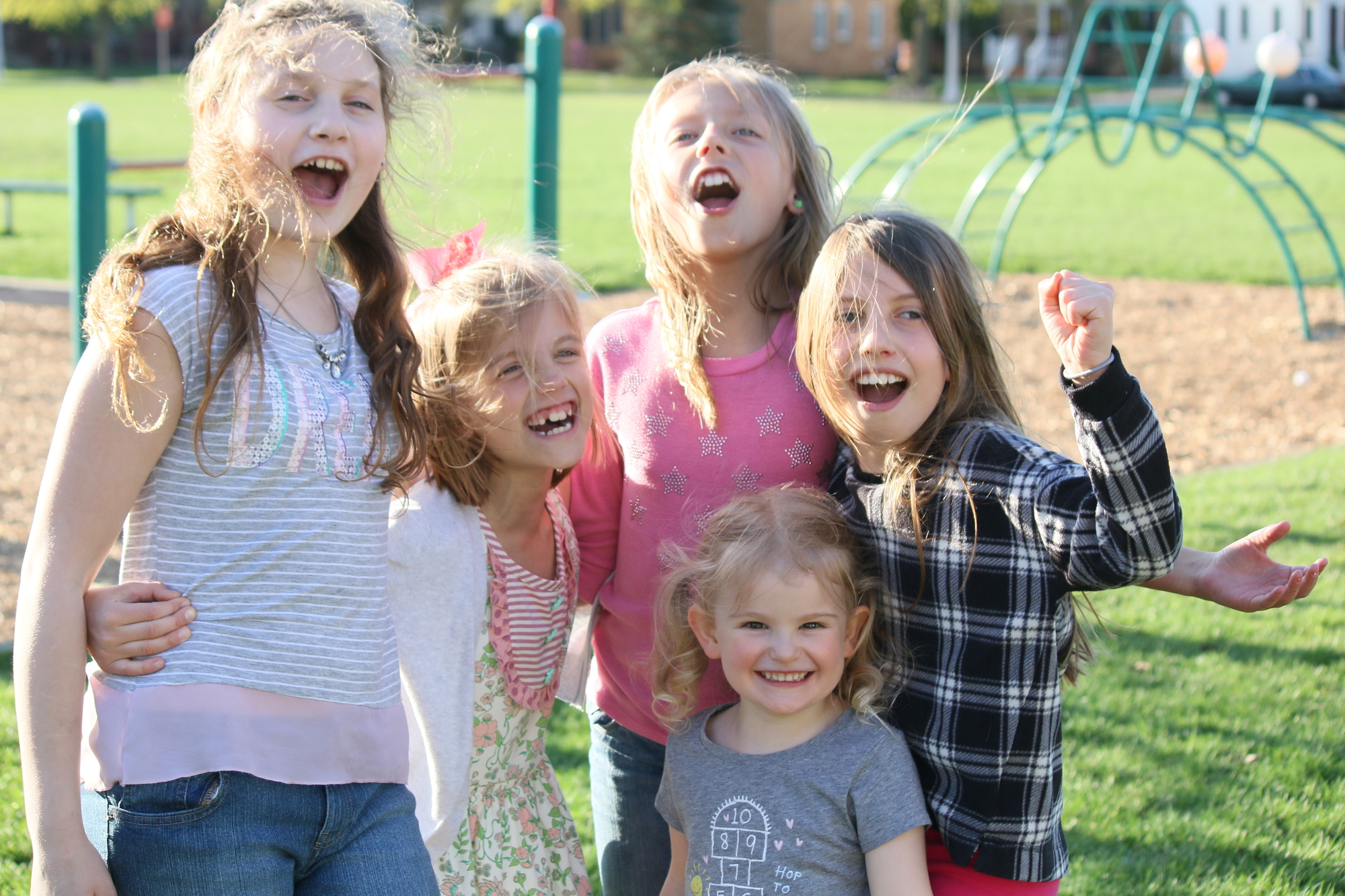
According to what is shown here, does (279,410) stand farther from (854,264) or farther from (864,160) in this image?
(864,160)

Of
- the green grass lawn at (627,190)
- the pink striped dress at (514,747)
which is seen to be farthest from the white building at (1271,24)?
the pink striped dress at (514,747)

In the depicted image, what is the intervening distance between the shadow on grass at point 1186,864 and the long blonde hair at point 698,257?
1654 mm

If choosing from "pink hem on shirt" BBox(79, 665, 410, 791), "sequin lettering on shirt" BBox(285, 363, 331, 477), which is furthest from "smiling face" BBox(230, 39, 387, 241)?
"pink hem on shirt" BBox(79, 665, 410, 791)

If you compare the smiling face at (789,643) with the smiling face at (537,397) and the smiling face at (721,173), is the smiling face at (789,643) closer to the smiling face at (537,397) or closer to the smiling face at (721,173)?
the smiling face at (537,397)

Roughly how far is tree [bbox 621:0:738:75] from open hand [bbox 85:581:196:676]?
4679 centimetres

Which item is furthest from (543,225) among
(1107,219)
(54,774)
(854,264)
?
(1107,219)

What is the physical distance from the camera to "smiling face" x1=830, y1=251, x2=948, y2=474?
207 centimetres

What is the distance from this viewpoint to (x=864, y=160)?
35.2 feet

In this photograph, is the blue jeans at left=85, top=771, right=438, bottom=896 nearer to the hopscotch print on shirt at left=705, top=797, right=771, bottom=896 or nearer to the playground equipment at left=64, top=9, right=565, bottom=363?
the hopscotch print on shirt at left=705, top=797, right=771, bottom=896

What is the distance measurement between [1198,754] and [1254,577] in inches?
78.1

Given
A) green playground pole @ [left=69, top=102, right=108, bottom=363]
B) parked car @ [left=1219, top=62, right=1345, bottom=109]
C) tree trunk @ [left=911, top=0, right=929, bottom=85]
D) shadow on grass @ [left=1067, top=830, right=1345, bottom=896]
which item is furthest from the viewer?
tree trunk @ [left=911, top=0, right=929, bottom=85]

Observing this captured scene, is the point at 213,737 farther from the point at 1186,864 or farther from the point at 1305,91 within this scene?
the point at 1305,91

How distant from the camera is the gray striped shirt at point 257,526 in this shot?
1.90m

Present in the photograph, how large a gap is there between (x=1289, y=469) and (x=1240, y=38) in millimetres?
50024
